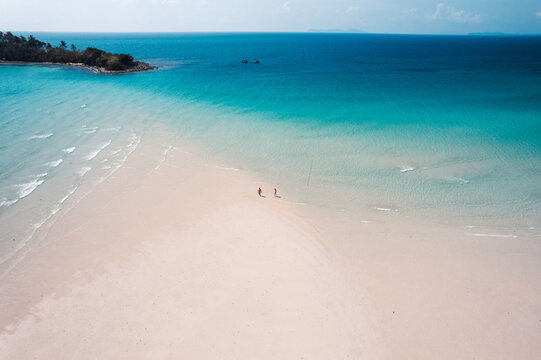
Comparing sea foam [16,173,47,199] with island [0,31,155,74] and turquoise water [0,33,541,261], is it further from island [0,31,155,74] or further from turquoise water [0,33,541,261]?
island [0,31,155,74]

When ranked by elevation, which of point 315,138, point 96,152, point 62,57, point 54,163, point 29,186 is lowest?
point 29,186

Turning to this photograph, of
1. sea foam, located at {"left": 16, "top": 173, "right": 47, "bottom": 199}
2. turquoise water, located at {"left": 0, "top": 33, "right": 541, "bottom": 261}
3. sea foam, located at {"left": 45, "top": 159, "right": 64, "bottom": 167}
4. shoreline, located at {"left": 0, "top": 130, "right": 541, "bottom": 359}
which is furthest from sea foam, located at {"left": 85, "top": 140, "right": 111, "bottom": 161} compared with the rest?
shoreline, located at {"left": 0, "top": 130, "right": 541, "bottom": 359}

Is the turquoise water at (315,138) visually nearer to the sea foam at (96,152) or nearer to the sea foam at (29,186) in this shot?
the sea foam at (29,186)

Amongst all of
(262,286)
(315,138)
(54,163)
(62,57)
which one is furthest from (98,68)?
(262,286)

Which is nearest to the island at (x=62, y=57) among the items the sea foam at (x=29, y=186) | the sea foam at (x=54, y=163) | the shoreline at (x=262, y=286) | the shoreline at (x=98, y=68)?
the shoreline at (x=98, y=68)

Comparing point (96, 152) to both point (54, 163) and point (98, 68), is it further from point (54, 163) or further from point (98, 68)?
point (98, 68)
